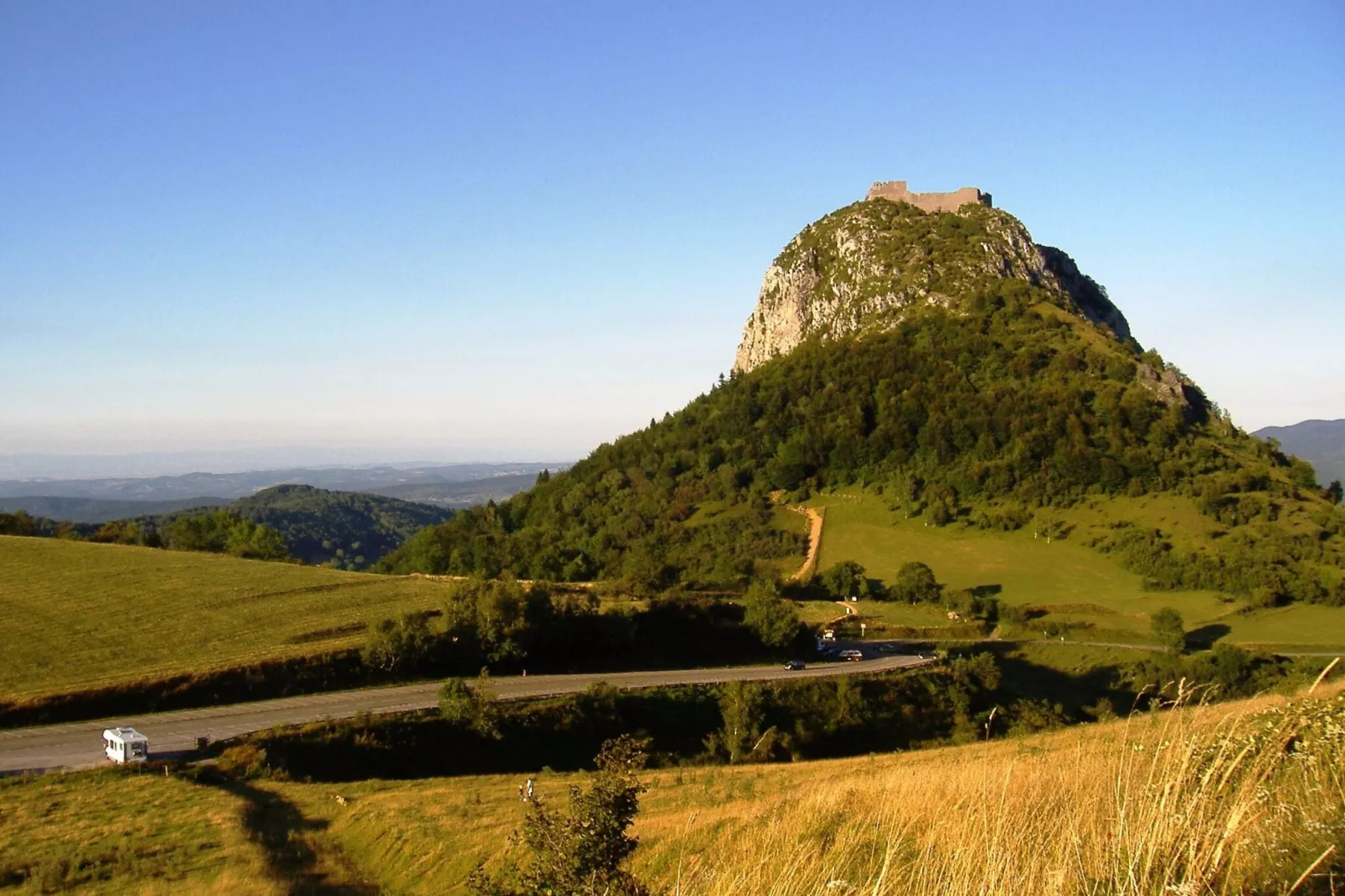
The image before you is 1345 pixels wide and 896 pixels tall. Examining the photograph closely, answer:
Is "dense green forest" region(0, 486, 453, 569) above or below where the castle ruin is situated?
below

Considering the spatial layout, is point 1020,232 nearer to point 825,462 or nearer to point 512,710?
point 825,462

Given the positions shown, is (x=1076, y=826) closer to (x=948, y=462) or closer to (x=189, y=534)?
(x=189, y=534)

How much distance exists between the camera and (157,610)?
4675 centimetres

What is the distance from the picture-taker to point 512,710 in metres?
36.0

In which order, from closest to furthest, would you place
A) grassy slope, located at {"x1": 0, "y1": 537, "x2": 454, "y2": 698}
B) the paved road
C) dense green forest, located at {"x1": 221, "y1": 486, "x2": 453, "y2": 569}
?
1. the paved road
2. grassy slope, located at {"x1": 0, "y1": 537, "x2": 454, "y2": 698}
3. dense green forest, located at {"x1": 221, "y1": 486, "x2": 453, "y2": 569}

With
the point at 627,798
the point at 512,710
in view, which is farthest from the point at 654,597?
the point at 627,798

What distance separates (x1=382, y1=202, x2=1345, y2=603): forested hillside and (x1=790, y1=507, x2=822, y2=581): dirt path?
207 centimetres

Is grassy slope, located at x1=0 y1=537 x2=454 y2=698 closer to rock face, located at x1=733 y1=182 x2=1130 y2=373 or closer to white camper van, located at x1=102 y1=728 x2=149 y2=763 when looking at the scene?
white camper van, located at x1=102 y1=728 x2=149 y2=763

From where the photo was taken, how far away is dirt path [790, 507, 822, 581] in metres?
83.3

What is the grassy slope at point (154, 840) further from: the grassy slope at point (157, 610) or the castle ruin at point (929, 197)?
the castle ruin at point (929, 197)

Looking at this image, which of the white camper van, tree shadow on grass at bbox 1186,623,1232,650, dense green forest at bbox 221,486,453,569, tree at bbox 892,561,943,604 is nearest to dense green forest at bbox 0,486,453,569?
dense green forest at bbox 221,486,453,569

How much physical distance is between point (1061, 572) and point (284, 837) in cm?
7205

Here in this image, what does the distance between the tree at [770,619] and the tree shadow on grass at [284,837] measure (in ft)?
112

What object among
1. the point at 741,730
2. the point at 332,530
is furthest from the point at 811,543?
the point at 332,530
